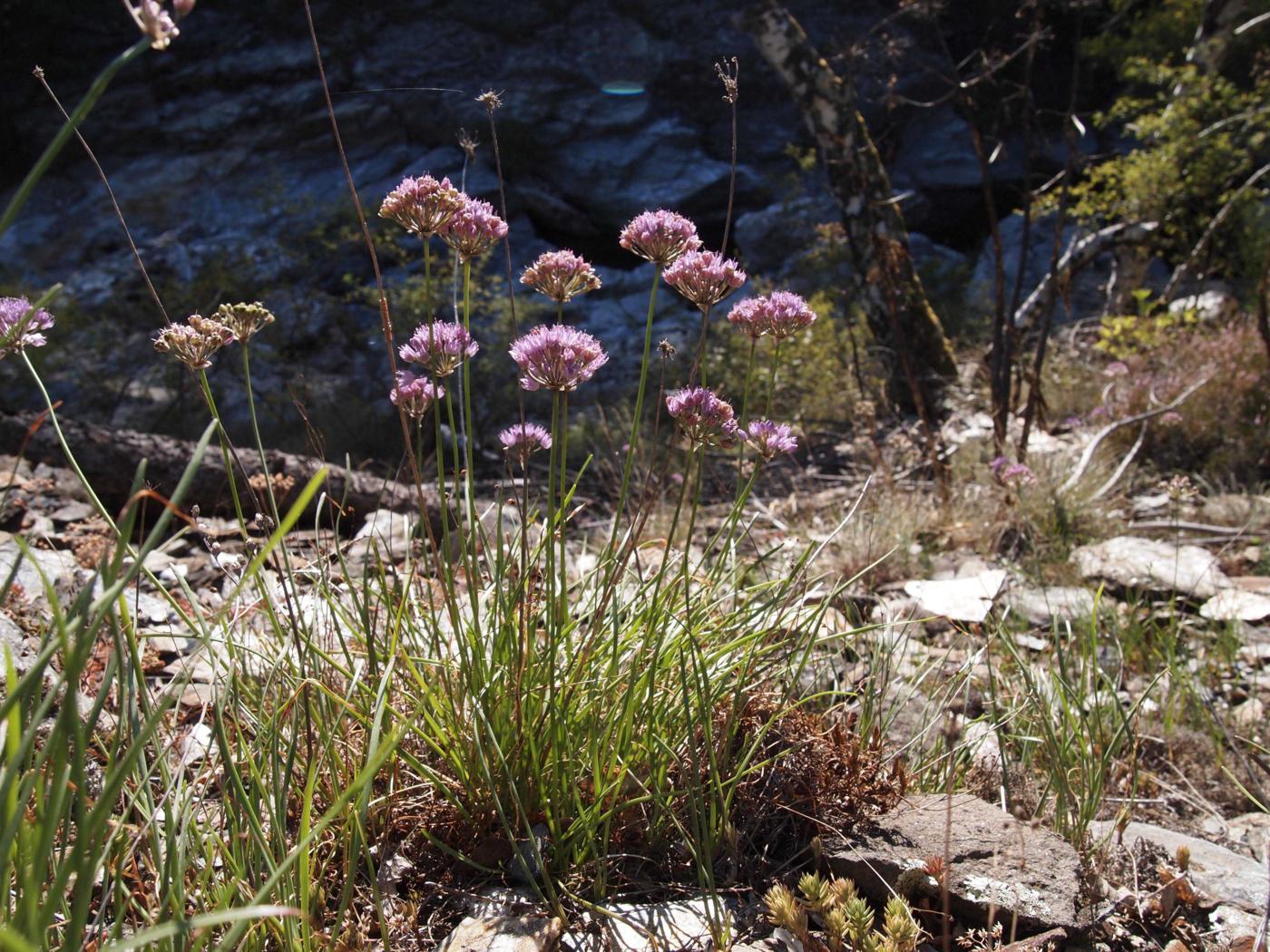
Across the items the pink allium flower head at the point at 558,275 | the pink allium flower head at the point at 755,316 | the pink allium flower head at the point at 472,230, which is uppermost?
the pink allium flower head at the point at 472,230

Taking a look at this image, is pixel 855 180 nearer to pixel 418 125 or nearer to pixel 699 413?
pixel 699 413

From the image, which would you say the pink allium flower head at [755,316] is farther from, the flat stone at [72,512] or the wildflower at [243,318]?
the flat stone at [72,512]

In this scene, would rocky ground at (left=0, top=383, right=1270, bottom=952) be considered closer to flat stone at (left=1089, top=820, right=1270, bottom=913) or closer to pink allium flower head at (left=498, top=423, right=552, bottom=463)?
flat stone at (left=1089, top=820, right=1270, bottom=913)

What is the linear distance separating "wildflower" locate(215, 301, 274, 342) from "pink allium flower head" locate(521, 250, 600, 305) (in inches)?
14.8

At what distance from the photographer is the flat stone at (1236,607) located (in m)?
2.94

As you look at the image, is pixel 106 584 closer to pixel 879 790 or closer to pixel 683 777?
pixel 683 777

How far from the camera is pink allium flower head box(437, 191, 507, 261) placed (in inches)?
49.8

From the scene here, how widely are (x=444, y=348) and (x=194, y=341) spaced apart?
13.0 inches

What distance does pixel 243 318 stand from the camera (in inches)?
49.9

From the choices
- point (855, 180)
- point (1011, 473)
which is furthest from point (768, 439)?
point (855, 180)

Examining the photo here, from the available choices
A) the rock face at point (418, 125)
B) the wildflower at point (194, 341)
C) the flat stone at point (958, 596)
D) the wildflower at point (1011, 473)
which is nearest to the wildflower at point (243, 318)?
the wildflower at point (194, 341)

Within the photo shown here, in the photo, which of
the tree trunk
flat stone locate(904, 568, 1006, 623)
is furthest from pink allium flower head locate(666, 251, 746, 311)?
the tree trunk

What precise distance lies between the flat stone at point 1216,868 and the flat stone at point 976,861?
0.18 meters

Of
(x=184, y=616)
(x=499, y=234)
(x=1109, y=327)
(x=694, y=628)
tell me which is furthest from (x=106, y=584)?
(x=1109, y=327)
